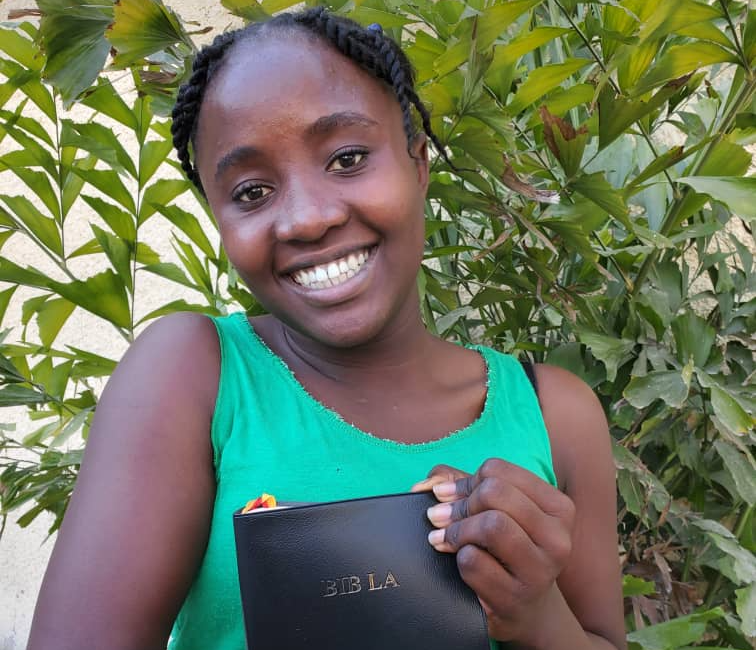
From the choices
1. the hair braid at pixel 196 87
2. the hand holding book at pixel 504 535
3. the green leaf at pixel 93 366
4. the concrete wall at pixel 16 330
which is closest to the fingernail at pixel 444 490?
the hand holding book at pixel 504 535

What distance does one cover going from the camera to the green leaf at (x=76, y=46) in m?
1.03

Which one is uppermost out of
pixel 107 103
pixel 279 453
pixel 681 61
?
pixel 681 61

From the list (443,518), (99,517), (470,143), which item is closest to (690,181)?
(470,143)

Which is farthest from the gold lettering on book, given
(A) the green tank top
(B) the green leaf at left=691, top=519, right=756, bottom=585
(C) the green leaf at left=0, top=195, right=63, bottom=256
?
(C) the green leaf at left=0, top=195, right=63, bottom=256

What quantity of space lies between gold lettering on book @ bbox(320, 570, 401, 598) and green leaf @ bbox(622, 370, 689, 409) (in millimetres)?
588

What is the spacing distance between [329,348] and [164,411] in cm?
21

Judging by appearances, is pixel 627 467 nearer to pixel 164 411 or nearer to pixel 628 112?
pixel 628 112

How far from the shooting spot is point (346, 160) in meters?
0.83

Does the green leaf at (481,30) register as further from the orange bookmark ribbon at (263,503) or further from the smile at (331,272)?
the orange bookmark ribbon at (263,503)

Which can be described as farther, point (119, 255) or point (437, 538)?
point (119, 255)

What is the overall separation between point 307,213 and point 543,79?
43 centimetres

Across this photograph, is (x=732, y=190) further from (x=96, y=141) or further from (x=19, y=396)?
(x=19, y=396)

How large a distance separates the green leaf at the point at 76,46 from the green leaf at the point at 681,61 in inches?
24.5

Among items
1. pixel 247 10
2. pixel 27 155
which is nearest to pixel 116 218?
pixel 27 155
